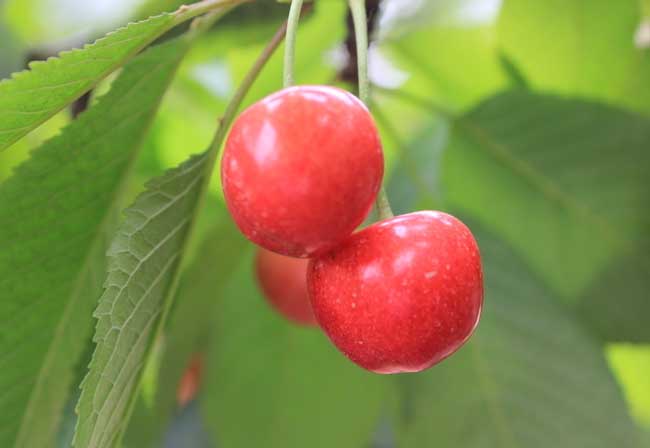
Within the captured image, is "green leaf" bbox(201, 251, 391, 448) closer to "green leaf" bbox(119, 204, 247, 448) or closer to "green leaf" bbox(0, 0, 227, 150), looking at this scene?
"green leaf" bbox(119, 204, 247, 448)

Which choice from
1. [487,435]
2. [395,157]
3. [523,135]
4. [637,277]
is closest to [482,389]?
[487,435]

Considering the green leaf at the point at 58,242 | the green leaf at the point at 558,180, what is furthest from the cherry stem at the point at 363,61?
the green leaf at the point at 558,180

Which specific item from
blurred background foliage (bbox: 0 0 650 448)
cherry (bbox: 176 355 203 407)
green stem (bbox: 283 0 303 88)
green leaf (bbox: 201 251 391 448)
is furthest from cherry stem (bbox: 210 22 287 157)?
cherry (bbox: 176 355 203 407)

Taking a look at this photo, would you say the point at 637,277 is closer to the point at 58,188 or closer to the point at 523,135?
the point at 523,135

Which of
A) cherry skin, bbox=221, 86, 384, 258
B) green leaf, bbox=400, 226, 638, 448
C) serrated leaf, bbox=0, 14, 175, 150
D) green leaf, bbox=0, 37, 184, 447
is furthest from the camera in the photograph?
green leaf, bbox=400, 226, 638, 448

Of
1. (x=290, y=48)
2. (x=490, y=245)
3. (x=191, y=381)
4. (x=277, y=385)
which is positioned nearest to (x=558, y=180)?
(x=490, y=245)
